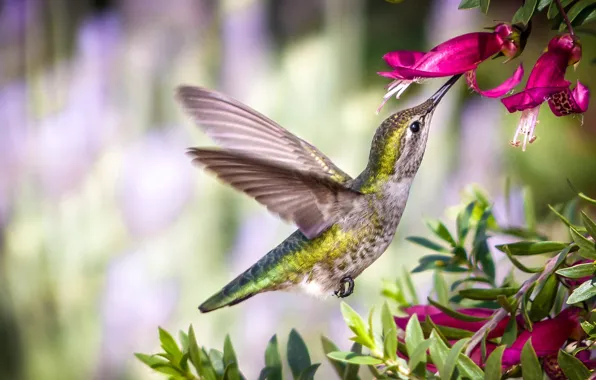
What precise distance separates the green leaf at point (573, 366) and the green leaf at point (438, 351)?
0.23 ft

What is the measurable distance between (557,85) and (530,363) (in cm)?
20

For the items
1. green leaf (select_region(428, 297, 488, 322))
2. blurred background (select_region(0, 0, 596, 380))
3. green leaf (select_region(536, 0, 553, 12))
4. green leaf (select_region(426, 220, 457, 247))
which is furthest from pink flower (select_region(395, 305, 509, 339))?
blurred background (select_region(0, 0, 596, 380))

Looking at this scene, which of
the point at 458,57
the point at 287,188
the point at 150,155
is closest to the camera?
the point at 458,57

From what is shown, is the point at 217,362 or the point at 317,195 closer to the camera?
the point at 217,362

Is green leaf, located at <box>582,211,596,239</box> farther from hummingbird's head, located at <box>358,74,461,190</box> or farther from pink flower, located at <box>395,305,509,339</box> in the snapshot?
hummingbird's head, located at <box>358,74,461,190</box>

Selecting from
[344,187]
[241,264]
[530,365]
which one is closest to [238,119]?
[344,187]

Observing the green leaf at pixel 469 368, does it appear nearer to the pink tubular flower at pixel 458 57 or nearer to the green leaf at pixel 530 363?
the green leaf at pixel 530 363

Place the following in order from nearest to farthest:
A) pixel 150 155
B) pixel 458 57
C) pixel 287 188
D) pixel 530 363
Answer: pixel 530 363, pixel 458 57, pixel 287 188, pixel 150 155

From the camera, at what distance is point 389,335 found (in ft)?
1.71

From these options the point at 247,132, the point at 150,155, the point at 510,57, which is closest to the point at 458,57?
the point at 510,57

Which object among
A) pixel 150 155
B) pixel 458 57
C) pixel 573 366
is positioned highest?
pixel 150 155

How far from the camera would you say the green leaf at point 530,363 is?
463mm

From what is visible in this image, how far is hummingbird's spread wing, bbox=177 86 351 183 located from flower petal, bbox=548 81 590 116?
23 centimetres

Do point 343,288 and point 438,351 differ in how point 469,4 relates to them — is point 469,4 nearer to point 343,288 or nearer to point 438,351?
point 438,351
